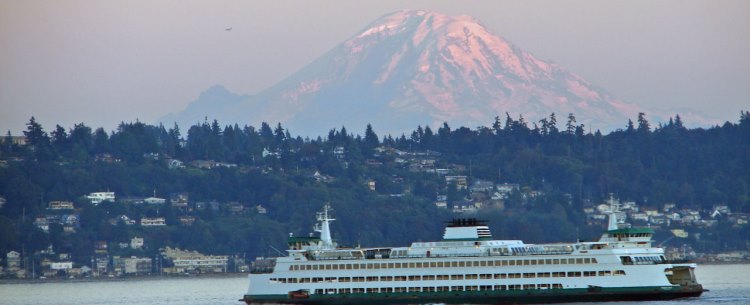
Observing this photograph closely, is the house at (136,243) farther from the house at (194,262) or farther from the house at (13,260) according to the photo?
the house at (13,260)

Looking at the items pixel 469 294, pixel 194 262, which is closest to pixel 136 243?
pixel 194 262

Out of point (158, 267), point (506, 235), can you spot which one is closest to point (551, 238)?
point (506, 235)

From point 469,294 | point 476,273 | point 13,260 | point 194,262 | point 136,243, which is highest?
point 136,243

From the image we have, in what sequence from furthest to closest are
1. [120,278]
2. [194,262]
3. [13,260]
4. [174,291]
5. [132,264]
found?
[13,260] < [132,264] < [194,262] < [120,278] < [174,291]

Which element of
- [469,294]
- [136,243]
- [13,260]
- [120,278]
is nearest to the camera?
[469,294]

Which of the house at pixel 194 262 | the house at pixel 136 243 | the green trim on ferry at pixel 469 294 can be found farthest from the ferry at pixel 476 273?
the house at pixel 136 243

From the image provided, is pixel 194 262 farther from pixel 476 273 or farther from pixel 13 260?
pixel 476 273
